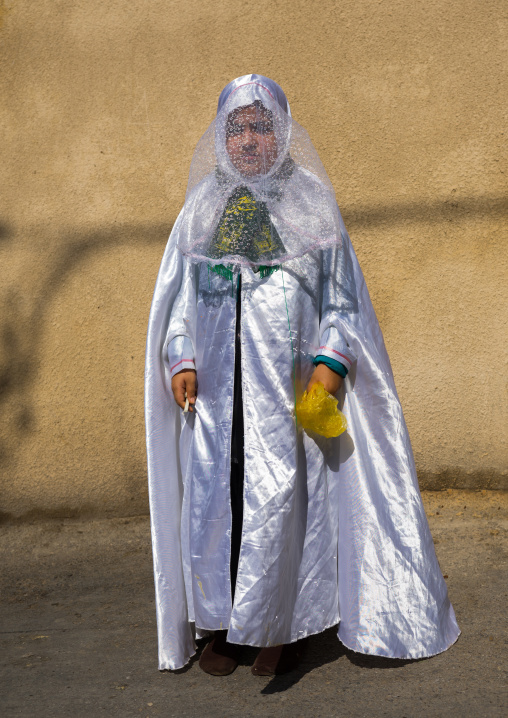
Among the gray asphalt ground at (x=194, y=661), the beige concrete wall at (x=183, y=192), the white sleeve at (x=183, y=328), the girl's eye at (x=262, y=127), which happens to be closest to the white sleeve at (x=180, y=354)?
the white sleeve at (x=183, y=328)

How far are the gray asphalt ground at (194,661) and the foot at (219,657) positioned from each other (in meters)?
0.03

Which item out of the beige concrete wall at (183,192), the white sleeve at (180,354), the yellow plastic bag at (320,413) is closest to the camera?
the yellow plastic bag at (320,413)

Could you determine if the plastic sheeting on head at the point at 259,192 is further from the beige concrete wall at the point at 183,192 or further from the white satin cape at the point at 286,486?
the beige concrete wall at the point at 183,192

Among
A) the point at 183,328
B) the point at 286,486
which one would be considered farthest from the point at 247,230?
the point at 286,486

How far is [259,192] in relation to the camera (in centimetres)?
241

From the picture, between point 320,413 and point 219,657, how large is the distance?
104 centimetres

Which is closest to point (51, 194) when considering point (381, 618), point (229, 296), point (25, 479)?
point (25, 479)

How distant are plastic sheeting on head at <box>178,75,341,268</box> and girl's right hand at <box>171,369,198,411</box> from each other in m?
0.43

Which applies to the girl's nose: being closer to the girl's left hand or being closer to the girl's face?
the girl's face

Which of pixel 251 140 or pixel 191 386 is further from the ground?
pixel 251 140

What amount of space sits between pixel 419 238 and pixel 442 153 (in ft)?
1.57

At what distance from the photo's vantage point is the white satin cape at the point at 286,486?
2.42 m

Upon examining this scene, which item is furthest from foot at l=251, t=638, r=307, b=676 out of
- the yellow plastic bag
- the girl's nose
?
the girl's nose

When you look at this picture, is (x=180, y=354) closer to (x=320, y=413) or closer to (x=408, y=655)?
(x=320, y=413)
